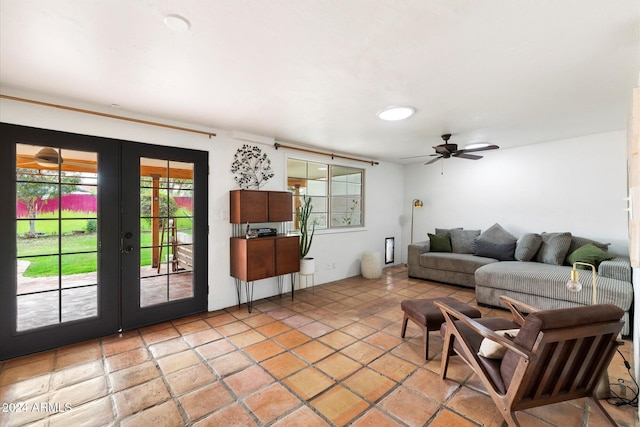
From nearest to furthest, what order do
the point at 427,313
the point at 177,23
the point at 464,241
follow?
the point at 177,23
the point at 427,313
the point at 464,241

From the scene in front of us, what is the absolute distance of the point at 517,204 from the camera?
16.1 ft

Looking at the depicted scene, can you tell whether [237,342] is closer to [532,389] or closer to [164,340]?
[164,340]

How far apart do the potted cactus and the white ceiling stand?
181 centimetres

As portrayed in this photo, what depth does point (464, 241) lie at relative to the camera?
16.8 ft

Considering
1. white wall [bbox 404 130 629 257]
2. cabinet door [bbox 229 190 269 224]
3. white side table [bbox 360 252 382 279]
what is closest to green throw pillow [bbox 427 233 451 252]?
white wall [bbox 404 130 629 257]

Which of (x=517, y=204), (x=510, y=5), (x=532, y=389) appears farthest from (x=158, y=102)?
(x=517, y=204)

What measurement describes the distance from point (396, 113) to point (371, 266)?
9.96 ft

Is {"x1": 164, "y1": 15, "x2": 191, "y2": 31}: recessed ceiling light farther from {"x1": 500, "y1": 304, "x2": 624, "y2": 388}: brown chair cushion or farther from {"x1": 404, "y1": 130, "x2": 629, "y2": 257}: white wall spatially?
{"x1": 404, "y1": 130, "x2": 629, "y2": 257}: white wall

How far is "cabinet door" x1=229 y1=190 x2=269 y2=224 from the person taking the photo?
11.9ft

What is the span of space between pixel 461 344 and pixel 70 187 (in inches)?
146

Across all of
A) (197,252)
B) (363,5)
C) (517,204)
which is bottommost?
(197,252)

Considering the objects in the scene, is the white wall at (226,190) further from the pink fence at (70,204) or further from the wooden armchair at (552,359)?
the wooden armchair at (552,359)

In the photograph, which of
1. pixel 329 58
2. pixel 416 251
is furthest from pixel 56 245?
pixel 416 251

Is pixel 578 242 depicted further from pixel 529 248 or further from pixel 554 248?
pixel 529 248
